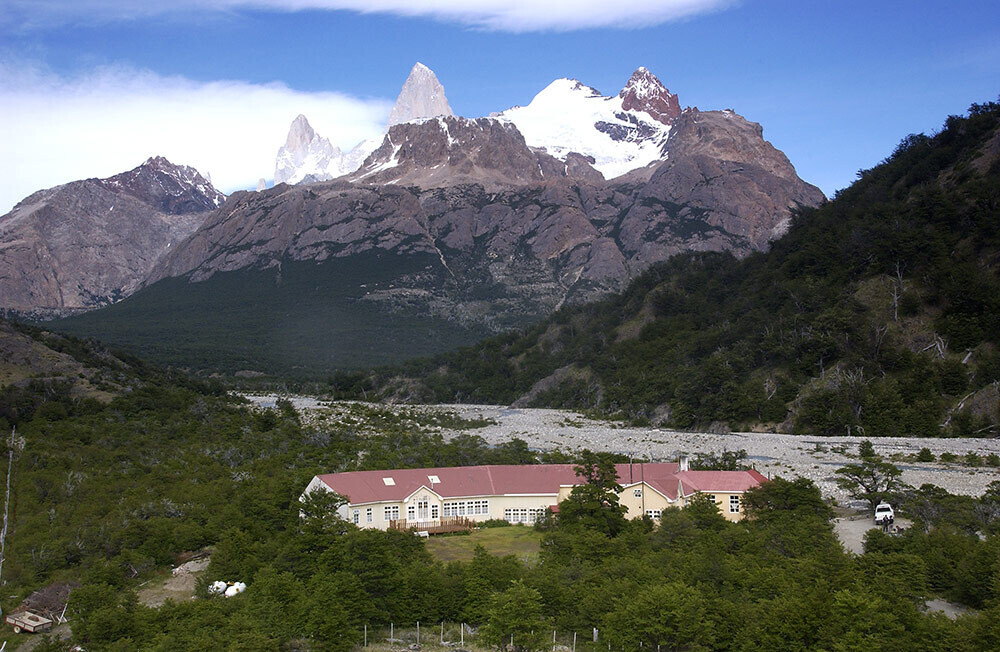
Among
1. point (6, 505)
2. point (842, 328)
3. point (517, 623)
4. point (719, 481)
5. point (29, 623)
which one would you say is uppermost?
point (842, 328)

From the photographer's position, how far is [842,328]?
7925 centimetres

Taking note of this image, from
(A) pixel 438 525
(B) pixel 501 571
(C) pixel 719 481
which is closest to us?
(B) pixel 501 571

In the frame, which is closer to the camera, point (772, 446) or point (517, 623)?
point (517, 623)

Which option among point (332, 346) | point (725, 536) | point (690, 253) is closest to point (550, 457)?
point (725, 536)

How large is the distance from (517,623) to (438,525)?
17.4m

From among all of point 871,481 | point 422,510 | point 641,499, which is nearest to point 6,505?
point 422,510

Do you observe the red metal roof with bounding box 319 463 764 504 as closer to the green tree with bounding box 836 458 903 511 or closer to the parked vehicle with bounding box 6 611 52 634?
the green tree with bounding box 836 458 903 511

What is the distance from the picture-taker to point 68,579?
1448 inches

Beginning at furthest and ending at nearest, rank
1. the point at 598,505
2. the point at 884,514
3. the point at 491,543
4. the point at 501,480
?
the point at 501,480
the point at 491,543
the point at 598,505
the point at 884,514

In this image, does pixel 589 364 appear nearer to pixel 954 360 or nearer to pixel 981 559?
pixel 954 360

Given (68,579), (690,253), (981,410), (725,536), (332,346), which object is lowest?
(68,579)

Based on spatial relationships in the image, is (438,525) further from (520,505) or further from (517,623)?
(517,623)

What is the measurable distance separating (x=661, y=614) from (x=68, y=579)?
82.3 ft

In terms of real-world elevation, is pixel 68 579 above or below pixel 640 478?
below
